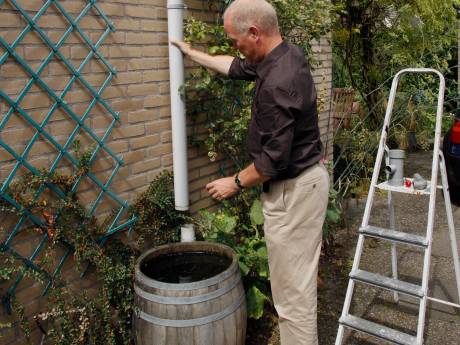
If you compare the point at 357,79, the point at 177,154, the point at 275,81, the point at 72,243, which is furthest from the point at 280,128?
the point at 357,79

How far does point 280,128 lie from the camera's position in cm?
207

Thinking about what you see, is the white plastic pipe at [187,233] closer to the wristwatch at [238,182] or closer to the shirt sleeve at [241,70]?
the wristwatch at [238,182]

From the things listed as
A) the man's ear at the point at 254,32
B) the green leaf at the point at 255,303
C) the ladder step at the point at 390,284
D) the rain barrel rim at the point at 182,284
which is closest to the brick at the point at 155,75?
the man's ear at the point at 254,32

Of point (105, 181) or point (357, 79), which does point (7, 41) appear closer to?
point (105, 181)

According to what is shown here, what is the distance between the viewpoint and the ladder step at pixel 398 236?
2.66 m

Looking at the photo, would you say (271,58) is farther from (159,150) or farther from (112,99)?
(159,150)

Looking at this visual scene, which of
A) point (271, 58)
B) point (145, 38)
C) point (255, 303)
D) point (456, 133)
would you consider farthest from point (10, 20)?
point (456, 133)

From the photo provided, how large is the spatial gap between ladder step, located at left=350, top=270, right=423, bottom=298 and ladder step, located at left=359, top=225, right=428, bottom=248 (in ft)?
0.76

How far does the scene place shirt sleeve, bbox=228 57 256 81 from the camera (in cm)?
263

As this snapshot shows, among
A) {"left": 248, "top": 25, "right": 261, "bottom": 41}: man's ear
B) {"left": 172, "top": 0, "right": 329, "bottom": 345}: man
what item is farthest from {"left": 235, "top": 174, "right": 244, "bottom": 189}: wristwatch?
{"left": 248, "top": 25, "right": 261, "bottom": 41}: man's ear

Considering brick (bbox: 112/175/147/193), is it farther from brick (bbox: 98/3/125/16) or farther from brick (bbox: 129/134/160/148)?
brick (bbox: 98/3/125/16)

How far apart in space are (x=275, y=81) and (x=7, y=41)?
1.18 metres

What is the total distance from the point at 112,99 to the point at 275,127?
1031 millimetres

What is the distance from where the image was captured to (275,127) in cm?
208
